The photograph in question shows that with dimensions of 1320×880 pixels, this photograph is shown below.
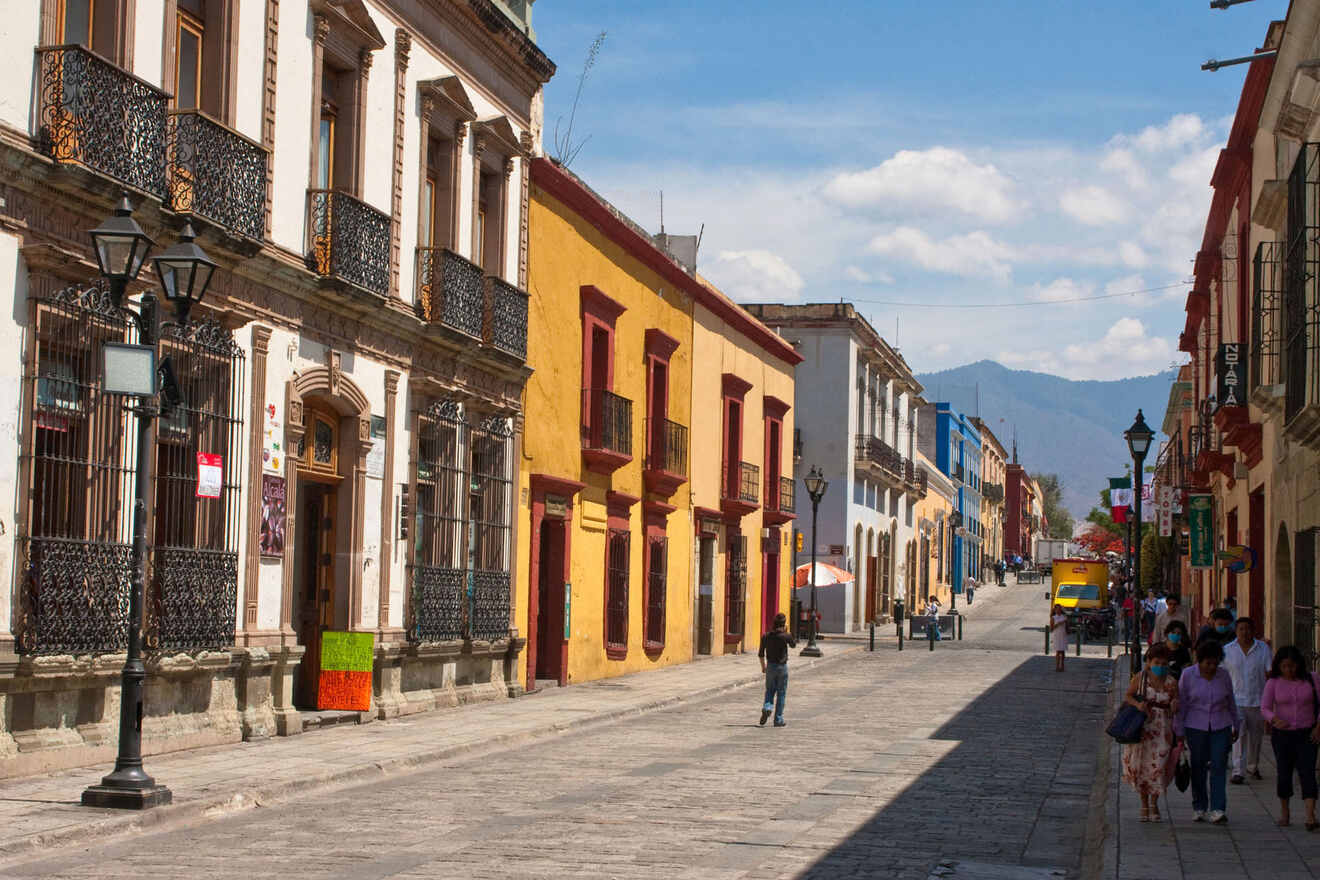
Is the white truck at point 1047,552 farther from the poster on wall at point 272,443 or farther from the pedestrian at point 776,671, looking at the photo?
the poster on wall at point 272,443

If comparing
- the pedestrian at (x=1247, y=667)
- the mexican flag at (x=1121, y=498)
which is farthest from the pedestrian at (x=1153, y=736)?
the mexican flag at (x=1121, y=498)

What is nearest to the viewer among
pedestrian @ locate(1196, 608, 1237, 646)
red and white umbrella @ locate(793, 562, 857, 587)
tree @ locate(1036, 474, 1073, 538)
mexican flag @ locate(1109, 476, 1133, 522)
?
pedestrian @ locate(1196, 608, 1237, 646)

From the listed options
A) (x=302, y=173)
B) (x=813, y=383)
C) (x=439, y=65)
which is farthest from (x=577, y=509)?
(x=813, y=383)

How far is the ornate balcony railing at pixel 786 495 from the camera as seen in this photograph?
134ft

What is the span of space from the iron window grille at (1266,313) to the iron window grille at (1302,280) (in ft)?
5.81

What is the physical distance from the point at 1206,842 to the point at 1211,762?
1111 mm

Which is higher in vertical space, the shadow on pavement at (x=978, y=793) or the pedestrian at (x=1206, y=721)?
the pedestrian at (x=1206, y=721)

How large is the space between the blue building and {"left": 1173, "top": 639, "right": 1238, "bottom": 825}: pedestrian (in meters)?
63.7

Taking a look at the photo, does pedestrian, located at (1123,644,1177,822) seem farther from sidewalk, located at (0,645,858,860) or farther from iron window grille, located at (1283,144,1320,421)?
sidewalk, located at (0,645,858,860)

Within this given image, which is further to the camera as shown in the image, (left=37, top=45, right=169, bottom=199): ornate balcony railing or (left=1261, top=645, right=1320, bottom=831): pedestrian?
(left=37, top=45, right=169, bottom=199): ornate balcony railing

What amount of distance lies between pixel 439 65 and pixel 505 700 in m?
8.53

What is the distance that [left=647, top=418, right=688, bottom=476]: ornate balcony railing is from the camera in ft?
100

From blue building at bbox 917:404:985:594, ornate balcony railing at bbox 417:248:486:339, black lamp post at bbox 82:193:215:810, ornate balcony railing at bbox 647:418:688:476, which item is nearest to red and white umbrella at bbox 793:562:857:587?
ornate balcony railing at bbox 647:418:688:476

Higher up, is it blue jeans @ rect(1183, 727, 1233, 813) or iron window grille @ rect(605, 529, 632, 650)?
iron window grille @ rect(605, 529, 632, 650)
